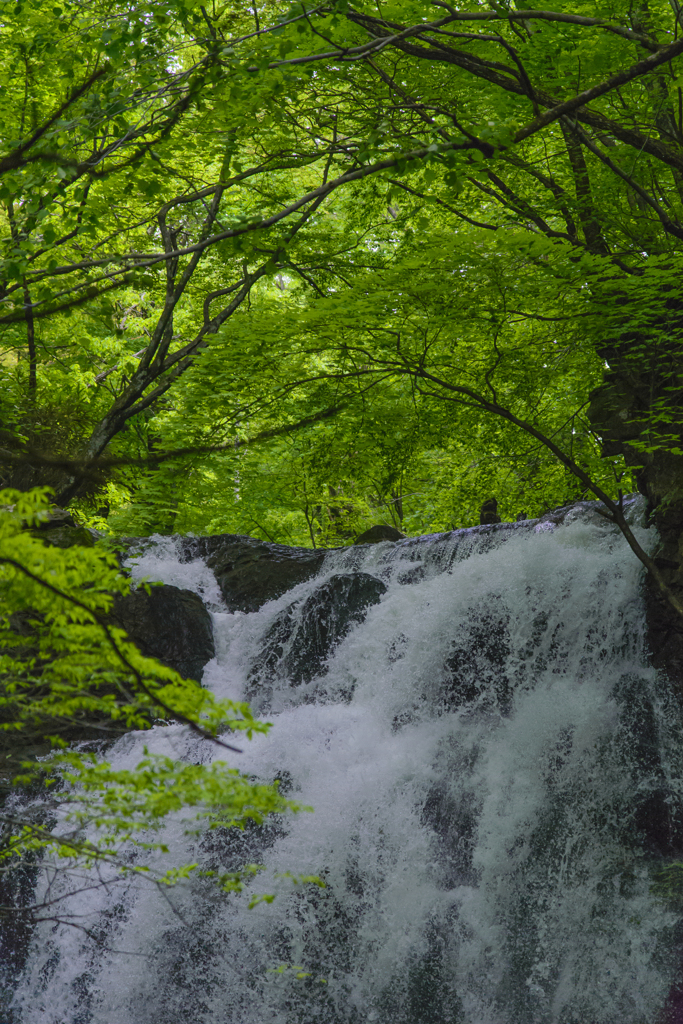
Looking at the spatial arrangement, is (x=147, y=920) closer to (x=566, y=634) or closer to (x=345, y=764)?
(x=345, y=764)

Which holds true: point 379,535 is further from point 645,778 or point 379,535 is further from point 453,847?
point 645,778

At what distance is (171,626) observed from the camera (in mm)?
8383

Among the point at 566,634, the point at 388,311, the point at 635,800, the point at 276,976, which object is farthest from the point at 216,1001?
the point at 388,311

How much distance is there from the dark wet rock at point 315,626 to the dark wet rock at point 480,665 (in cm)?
127

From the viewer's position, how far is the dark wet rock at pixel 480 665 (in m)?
6.75

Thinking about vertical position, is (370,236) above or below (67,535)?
above

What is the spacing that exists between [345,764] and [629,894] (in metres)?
2.37

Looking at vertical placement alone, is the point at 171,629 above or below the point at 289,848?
above

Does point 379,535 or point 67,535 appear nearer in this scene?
point 67,535

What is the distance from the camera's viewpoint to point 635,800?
226 inches

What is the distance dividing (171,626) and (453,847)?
4.01m

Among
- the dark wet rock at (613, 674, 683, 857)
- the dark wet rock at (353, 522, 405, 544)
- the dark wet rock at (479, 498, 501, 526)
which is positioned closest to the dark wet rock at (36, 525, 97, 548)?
the dark wet rock at (353, 522, 405, 544)

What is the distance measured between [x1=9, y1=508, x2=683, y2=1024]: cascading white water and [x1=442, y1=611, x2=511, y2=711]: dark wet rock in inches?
0.7

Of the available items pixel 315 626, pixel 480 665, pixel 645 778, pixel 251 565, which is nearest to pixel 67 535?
pixel 251 565
